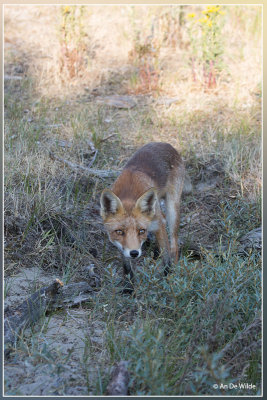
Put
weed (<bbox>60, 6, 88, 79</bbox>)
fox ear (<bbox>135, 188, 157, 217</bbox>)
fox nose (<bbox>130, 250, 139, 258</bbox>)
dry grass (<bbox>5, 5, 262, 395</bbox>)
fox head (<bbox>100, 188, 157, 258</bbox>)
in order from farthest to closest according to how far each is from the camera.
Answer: weed (<bbox>60, 6, 88, 79</bbox>)
fox ear (<bbox>135, 188, 157, 217</bbox>)
fox head (<bbox>100, 188, 157, 258</bbox>)
fox nose (<bbox>130, 250, 139, 258</bbox>)
dry grass (<bbox>5, 5, 262, 395</bbox>)

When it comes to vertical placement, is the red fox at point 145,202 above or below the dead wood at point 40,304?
above

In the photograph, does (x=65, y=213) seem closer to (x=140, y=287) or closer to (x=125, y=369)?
(x=140, y=287)

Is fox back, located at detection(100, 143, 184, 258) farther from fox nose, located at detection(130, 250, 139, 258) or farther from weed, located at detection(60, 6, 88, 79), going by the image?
weed, located at detection(60, 6, 88, 79)

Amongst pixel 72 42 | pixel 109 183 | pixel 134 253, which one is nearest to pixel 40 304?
pixel 134 253

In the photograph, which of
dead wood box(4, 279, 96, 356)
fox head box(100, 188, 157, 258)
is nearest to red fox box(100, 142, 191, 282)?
fox head box(100, 188, 157, 258)

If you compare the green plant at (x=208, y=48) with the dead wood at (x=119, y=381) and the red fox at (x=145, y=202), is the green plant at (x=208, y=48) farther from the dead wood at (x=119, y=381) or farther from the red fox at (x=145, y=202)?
the dead wood at (x=119, y=381)

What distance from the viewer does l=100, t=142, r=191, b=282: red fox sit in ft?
14.3

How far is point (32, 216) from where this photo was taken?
16.4 ft

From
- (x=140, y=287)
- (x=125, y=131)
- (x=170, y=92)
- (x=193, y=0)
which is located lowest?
(x=140, y=287)

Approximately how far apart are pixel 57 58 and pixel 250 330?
7.38 m

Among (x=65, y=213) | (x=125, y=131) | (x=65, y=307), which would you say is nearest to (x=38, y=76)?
(x=125, y=131)

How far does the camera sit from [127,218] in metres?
4.42

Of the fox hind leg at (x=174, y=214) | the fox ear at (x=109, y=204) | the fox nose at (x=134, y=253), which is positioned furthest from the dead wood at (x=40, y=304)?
the fox hind leg at (x=174, y=214)

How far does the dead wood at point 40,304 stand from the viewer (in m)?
3.43
